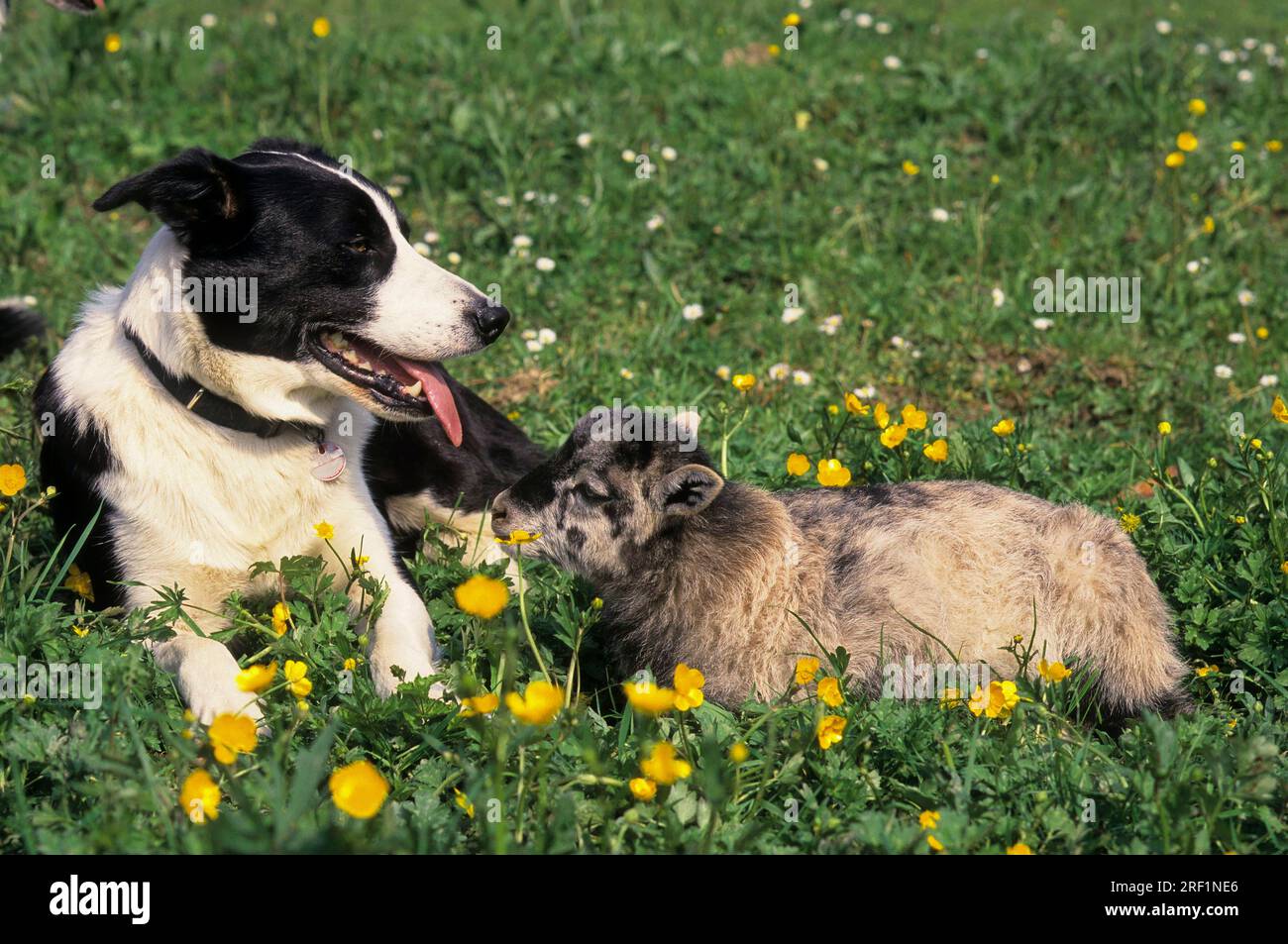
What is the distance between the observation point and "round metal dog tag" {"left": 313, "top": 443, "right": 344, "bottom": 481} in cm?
391

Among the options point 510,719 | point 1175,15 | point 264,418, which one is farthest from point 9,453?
point 1175,15

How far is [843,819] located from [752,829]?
310mm

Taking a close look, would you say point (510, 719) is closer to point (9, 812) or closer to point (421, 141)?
point (9, 812)

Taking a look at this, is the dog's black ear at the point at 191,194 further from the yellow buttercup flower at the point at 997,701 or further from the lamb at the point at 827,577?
the yellow buttercup flower at the point at 997,701

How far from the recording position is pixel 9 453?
14.9 ft

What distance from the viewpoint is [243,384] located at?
366cm

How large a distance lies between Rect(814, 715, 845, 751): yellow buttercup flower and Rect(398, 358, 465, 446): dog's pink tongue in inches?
61.5

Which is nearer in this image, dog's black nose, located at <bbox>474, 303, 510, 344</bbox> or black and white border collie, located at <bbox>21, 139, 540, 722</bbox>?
black and white border collie, located at <bbox>21, 139, 540, 722</bbox>

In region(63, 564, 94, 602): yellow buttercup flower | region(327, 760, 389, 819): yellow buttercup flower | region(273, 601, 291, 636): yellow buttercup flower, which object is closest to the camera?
region(327, 760, 389, 819): yellow buttercup flower

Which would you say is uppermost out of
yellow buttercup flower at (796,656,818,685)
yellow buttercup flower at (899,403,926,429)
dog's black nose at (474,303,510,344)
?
dog's black nose at (474,303,510,344)

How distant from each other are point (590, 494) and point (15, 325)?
3.06 m

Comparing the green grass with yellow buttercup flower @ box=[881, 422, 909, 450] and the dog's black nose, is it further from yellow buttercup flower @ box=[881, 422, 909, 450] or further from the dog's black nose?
the dog's black nose

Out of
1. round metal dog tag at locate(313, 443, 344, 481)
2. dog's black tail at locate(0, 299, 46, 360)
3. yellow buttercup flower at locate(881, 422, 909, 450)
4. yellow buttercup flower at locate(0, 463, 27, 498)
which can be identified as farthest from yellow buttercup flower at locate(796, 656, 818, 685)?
dog's black tail at locate(0, 299, 46, 360)

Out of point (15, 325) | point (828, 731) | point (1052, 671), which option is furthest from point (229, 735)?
point (15, 325)
